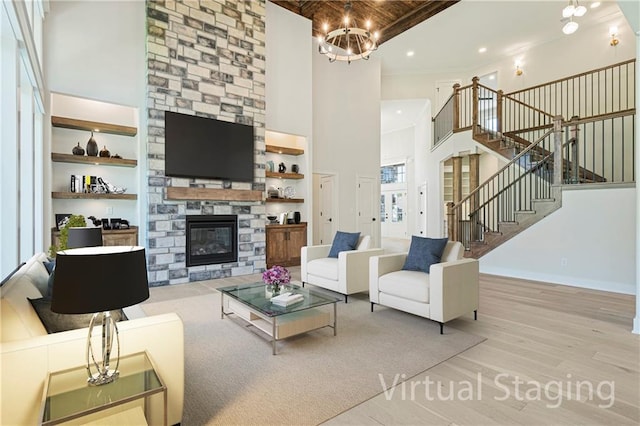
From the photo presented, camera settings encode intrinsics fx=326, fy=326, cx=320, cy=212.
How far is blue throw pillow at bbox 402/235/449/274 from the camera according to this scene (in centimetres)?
363

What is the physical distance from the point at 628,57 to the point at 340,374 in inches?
358

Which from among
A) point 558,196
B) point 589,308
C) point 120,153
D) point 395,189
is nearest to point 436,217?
point 395,189

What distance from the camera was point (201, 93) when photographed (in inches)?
222

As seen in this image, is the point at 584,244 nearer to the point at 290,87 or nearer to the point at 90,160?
the point at 290,87

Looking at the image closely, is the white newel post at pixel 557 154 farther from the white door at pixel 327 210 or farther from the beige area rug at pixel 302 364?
the white door at pixel 327 210

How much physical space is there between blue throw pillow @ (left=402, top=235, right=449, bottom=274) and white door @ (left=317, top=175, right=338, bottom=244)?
14.0 feet

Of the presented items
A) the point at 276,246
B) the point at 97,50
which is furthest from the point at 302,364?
the point at 97,50

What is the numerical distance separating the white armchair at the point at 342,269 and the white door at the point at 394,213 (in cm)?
930

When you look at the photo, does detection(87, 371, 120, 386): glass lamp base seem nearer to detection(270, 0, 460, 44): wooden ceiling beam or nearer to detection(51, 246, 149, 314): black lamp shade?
detection(51, 246, 149, 314): black lamp shade

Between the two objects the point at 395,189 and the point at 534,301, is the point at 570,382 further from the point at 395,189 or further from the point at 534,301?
the point at 395,189

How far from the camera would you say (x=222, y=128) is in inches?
230

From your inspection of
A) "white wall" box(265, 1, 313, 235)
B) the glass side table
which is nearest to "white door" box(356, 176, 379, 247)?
"white wall" box(265, 1, 313, 235)

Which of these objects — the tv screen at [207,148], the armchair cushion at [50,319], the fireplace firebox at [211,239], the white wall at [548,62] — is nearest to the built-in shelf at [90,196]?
the tv screen at [207,148]

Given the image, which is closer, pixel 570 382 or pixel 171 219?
pixel 570 382
